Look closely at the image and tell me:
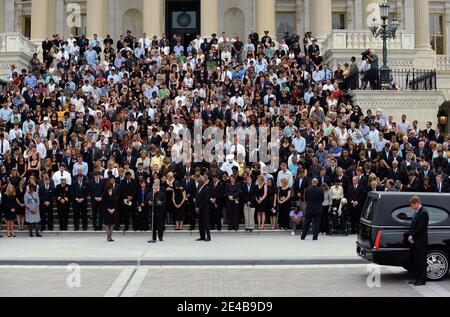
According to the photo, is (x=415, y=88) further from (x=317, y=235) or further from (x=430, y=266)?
(x=430, y=266)

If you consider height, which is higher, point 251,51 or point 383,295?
point 251,51

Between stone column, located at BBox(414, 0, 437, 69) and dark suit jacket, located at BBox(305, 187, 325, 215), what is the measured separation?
84.1 ft

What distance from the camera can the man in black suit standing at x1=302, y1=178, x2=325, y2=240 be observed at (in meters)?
21.6

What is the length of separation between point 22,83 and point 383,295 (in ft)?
73.7

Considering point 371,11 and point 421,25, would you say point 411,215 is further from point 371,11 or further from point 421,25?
point 421,25

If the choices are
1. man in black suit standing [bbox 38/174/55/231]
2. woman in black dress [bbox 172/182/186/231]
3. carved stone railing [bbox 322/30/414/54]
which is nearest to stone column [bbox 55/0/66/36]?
carved stone railing [bbox 322/30/414/54]

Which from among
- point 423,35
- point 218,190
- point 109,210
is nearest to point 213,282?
point 109,210

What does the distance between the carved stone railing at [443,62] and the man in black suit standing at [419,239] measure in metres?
34.2

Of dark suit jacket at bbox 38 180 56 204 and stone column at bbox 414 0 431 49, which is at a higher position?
stone column at bbox 414 0 431 49

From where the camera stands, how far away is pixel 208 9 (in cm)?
4188

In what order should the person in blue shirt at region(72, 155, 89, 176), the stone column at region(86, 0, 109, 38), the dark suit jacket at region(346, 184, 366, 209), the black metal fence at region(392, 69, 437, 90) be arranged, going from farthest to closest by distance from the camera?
the stone column at region(86, 0, 109, 38) < the black metal fence at region(392, 69, 437, 90) < the person in blue shirt at region(72, 155, 89, 176) < the dark suit jacket at region(346, 184, 366, 209)

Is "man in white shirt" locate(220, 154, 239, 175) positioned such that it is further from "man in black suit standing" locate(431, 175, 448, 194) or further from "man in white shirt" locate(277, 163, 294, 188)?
A: "man in black suit standing" locate(431, 175, 448, 194)
